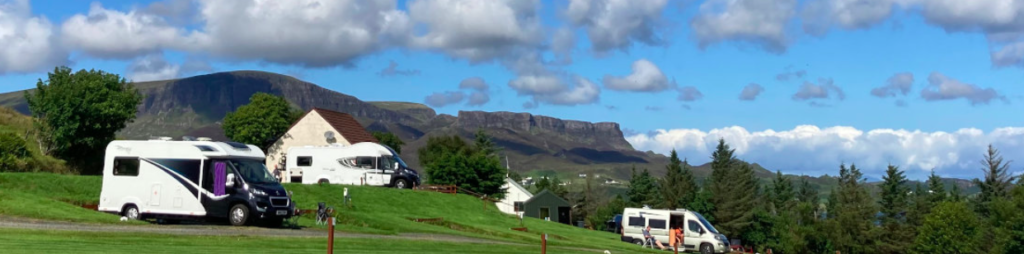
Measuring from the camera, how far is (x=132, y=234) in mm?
22141

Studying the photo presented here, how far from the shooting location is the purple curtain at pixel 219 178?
2688 cm

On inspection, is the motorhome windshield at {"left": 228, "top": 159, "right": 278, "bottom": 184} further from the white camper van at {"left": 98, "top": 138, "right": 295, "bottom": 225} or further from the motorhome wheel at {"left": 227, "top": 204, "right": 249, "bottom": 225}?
the motorhome wheel at {"left": 227, "top": 204, "right": 249, "bottom": 225}

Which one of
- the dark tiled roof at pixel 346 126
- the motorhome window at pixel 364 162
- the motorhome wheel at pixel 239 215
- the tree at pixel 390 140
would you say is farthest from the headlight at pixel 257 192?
the tree at pixel 390 140

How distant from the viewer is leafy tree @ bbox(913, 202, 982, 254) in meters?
83.2

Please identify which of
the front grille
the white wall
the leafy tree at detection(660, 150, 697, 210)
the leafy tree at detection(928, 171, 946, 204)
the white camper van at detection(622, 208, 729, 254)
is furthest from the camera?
the leafy tree at detection(660, 150, 697, 210)

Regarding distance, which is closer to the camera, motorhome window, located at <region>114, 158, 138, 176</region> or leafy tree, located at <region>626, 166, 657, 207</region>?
motorhome window, located at <region>114, 158, 138, 176</region>

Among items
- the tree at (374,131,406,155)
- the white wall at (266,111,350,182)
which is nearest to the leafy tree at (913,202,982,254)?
the white wall at (266,111,350,182)

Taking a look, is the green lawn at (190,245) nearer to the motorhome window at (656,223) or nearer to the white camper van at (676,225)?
the white camper van at (676,225)

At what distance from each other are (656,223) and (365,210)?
1264cm

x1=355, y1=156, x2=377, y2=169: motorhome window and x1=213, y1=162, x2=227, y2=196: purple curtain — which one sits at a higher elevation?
x1=355, y1=156, x2=377, y2=169: motorhome window

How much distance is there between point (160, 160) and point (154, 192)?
962mm

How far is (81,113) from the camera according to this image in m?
52.8

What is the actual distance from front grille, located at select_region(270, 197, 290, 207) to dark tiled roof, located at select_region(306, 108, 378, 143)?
4372 centimetres

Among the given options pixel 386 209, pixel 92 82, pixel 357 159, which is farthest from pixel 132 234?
pixel 92 82
